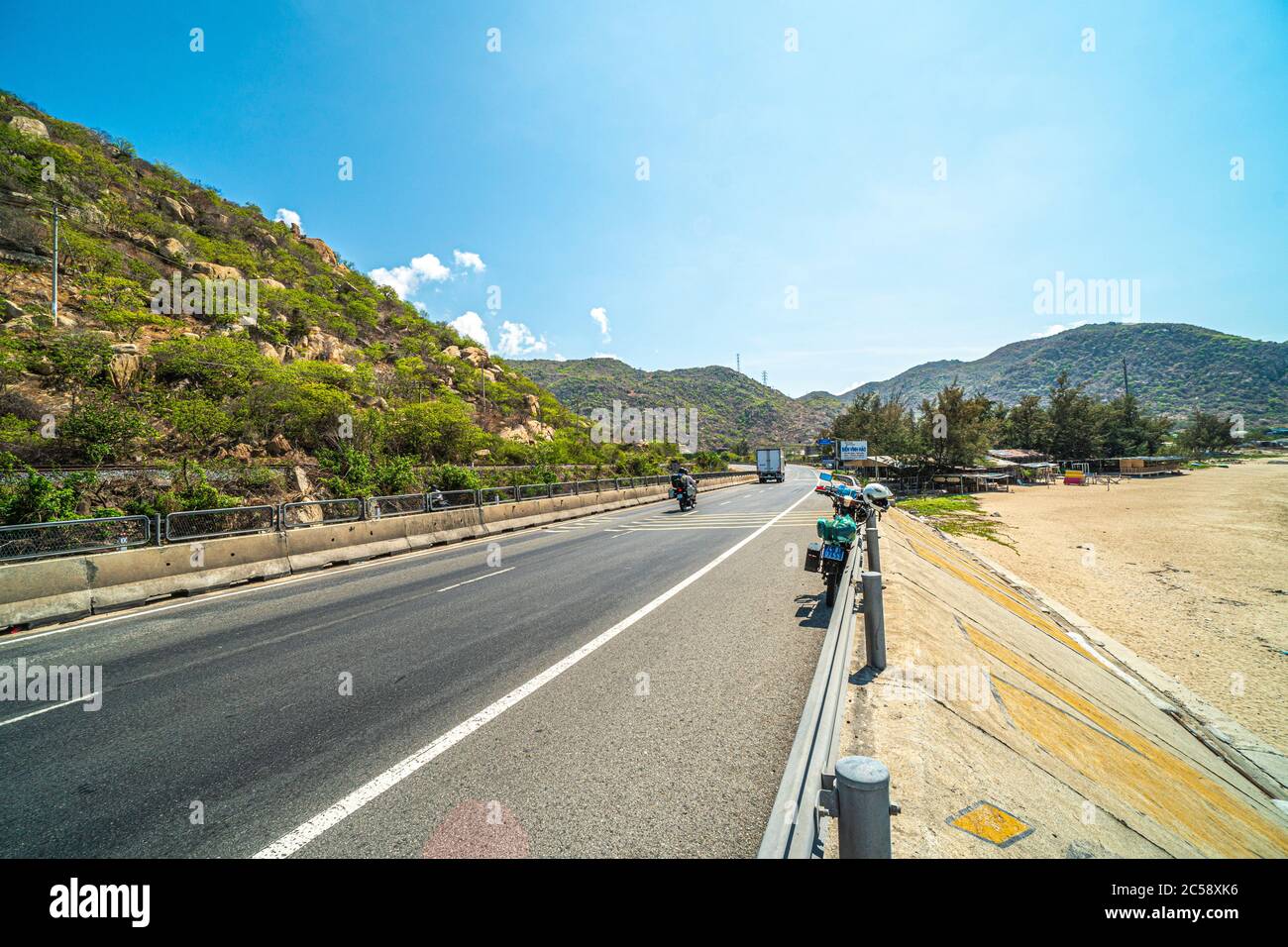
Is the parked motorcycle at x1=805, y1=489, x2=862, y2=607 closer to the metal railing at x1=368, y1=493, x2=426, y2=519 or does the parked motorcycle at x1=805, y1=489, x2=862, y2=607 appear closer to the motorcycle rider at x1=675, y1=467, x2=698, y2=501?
the metal railing at x1=368, y1=493, x2=426, y2=519

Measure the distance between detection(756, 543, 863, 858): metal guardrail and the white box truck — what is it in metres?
53.2

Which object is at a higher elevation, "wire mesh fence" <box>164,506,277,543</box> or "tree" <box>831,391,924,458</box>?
"tree" <box>831,391,924,458</box>

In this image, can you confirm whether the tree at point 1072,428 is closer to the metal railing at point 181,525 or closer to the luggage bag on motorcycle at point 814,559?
the luggage bag on motorcycle at point 814,559

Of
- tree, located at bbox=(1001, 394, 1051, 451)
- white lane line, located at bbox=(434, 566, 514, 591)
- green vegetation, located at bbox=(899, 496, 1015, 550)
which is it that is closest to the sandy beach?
green vegetation, located at bbox=(899, 496, 1015, 550)

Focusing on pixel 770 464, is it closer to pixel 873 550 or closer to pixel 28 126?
pixel 873 550

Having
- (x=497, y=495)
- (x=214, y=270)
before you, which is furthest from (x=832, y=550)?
(x=214, y=270)

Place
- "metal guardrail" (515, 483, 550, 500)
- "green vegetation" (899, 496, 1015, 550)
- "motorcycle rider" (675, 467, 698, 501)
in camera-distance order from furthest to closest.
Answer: "motorcycle rider" (675, 467, 698, 501) < "green vegetation" (899, 496, 1015, 550) < "metal guardrail" (515, 483, 550, 500)

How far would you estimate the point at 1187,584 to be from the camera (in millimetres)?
14570

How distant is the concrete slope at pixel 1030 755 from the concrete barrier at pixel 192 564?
11.5 metres

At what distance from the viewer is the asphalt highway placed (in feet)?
9.30

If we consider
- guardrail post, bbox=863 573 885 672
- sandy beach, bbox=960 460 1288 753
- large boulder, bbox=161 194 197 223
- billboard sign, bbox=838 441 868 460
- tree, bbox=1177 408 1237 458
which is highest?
large boulder, bbox=161 194 197 223
